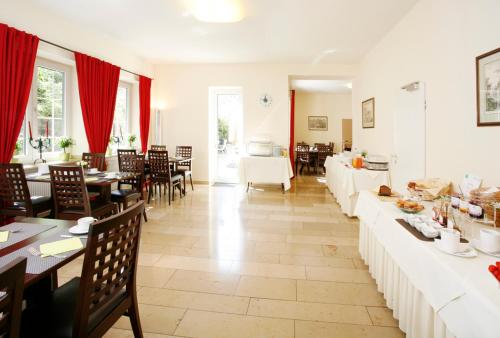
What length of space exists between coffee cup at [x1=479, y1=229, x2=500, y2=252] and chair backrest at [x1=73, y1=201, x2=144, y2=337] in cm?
165

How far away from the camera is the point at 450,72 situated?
9.14 ft

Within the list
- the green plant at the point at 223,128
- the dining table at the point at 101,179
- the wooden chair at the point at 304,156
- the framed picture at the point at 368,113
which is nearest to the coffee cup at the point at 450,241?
the dining table at the point at 101,179

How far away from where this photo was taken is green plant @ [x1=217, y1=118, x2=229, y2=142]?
24.2 ft

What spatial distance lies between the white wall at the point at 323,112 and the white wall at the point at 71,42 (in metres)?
5.81

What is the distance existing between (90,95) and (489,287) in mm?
5228

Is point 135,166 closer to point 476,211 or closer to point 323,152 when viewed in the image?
point 476,211

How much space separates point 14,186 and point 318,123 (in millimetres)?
9111

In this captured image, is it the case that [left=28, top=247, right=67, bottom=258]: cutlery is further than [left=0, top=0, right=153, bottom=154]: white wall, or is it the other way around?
[left=0, top=0, right=153, bottom=154]: white wall

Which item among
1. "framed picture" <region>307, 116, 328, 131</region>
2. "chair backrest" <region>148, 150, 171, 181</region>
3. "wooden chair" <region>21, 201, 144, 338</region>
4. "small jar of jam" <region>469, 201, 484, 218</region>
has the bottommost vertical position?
"wooden chair" <region>21, 201, 144, 338</region>

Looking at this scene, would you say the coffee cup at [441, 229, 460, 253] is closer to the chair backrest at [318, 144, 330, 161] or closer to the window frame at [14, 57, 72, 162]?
the window frame at [14, 57, 72, 162]

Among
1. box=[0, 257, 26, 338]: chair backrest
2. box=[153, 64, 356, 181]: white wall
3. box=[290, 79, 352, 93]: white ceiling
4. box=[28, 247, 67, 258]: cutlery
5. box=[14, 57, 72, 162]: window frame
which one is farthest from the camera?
box=[290, 79, 352, 93]: white ceiling

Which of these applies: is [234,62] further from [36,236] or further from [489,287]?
[489,287]

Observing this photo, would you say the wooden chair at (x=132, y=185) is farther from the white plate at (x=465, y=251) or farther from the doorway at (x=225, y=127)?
the white plate at (x=465, y=251)

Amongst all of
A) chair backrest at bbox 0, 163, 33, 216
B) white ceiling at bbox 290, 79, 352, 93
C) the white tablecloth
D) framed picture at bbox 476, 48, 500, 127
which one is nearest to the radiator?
chair backrest at bbox 0, 163, 33, 216
